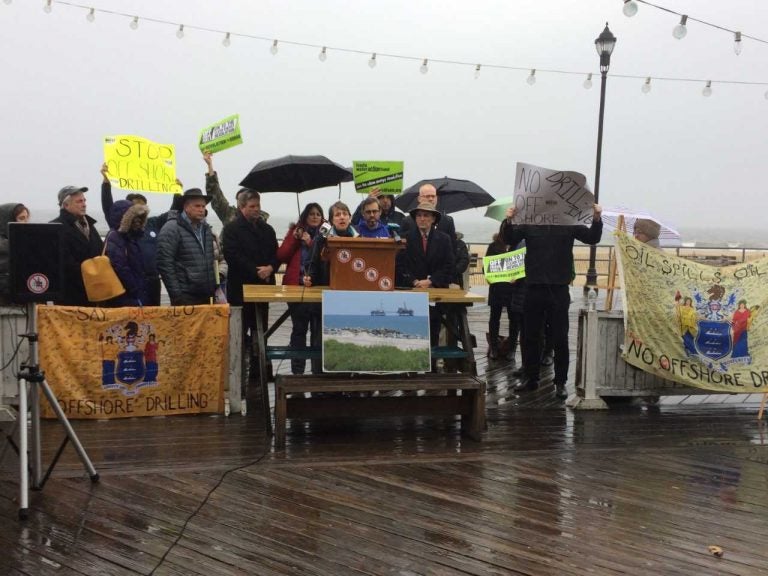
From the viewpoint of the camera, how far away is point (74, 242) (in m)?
6.96

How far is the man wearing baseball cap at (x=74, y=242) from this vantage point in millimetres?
6949

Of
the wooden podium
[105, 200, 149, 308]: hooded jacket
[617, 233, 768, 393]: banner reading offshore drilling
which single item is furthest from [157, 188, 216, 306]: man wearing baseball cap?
[617, 233, 768, 393]: banner reading offshore drilling

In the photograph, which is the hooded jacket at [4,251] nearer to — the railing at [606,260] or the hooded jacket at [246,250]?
the hooded jacket at [246,250]

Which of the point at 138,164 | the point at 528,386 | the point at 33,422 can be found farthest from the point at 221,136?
the point at 33,422

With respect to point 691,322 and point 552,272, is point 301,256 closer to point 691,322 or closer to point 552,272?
point 552,272

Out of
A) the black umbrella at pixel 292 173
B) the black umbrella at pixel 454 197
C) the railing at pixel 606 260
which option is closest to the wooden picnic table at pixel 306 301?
the black umbrella at pixel 292 173

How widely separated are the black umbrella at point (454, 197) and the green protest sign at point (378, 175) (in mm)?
2825

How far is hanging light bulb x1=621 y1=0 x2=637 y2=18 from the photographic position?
32.8ft

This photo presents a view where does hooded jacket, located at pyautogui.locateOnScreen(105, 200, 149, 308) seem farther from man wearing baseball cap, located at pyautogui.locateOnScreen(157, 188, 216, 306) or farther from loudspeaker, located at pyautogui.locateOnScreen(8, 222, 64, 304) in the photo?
loudspeaker, located at pyautogui.locateOnScreen(8, 222, 64, 304)

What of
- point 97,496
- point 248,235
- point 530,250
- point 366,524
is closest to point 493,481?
point 366,524

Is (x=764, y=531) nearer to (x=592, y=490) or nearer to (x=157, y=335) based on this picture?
(x=592, y=490)

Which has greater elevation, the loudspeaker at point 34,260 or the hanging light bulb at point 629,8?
the hanging light bulb at point 629,8

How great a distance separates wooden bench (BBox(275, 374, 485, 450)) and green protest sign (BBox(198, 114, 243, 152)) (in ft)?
11.6

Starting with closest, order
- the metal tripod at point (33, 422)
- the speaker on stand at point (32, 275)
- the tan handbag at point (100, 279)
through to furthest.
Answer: the metal tripod at point (33, 422) < the speaker on stand at point (32, 275) < the tan handbag at point (100, 279)
